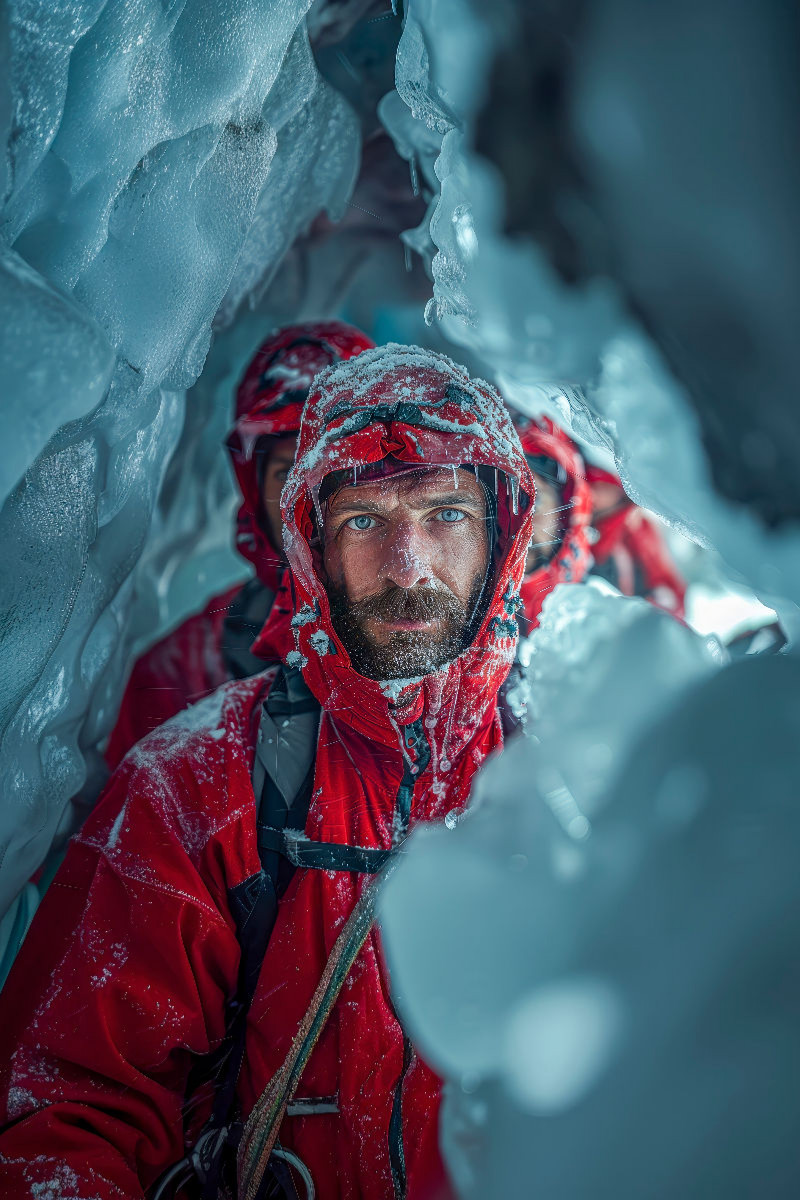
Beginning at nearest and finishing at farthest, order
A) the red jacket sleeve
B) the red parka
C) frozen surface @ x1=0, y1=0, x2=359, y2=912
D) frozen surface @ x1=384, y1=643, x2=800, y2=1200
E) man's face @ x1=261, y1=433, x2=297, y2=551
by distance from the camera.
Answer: frozen surface @ x1=384, y1=643, x2=800, y2=1200, frozen surface @ x1=0, y1=0, x2=359, y2=912, the red jacket sleeve, man's face @ x1=261, y1=433, x2=297, y2=551, the red parka

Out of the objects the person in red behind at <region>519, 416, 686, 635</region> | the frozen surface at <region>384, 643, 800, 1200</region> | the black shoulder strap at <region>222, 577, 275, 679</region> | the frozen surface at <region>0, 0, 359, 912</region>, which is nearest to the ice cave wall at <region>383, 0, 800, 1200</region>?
the frozen surface at <region>384, 643, 800, 1200</region>

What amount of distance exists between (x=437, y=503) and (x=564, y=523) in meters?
0.26

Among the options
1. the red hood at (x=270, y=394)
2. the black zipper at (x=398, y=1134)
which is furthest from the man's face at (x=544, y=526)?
the black zipper at (x=398, y=1134)

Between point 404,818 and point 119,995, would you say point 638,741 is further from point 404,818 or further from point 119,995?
point 119,995

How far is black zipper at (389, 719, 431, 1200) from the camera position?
2.87 feet

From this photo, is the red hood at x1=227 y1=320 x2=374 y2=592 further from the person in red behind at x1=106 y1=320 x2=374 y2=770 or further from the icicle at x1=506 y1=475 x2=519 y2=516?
the icicle at x1=506 y1=475 x2=519 y2=516

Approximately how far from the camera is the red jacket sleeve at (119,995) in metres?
0.86

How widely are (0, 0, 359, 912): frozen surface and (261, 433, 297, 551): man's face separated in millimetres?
203

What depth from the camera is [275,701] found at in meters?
1.12

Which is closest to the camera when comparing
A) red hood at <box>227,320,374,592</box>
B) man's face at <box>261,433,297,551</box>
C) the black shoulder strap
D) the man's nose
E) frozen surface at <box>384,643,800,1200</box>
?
frozen surface at <box>384,643,800,1200</box>

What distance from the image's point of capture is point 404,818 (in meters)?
0.99

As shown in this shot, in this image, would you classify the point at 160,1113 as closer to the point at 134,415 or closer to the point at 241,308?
the point at 134,415

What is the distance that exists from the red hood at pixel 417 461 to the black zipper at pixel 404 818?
21mm

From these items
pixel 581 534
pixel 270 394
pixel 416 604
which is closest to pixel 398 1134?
pixel 416 604
